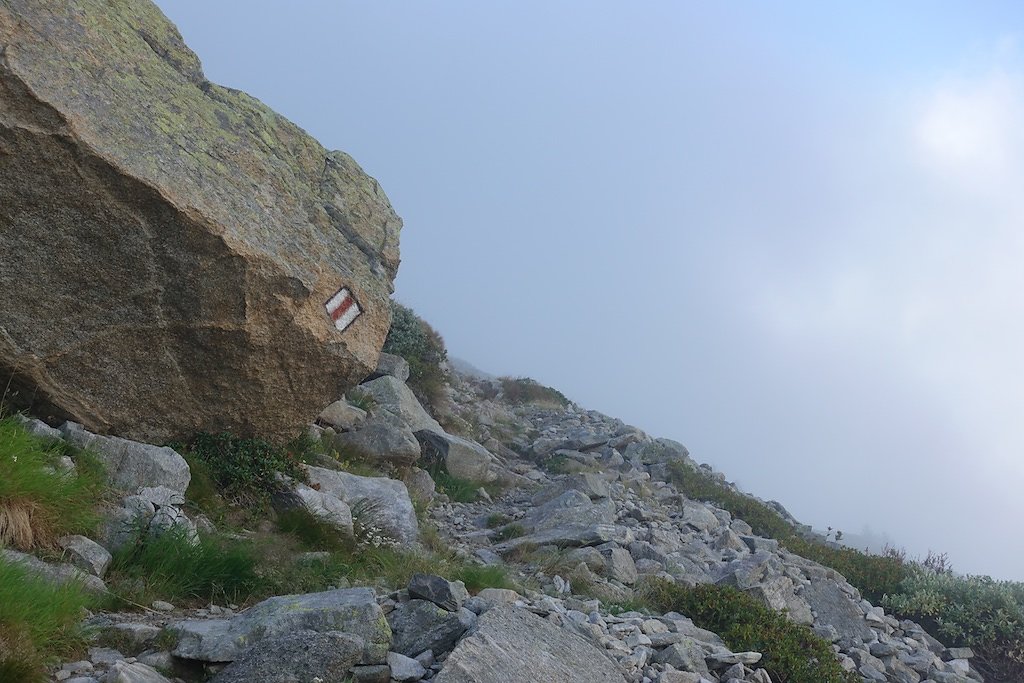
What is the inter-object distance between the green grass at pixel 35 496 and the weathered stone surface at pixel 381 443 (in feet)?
18.5

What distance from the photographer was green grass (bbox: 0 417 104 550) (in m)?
5.83

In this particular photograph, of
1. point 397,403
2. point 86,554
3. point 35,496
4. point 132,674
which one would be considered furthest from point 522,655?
point 397,403

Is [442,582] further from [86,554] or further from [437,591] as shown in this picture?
[86,554]

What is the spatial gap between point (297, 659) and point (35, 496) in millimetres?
2696

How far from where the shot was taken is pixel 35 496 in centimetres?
607

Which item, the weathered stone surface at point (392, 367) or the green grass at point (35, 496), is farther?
the weathered stone surface at point (392, 367)

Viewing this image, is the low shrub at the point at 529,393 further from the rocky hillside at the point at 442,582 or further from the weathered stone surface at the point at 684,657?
the weathered stone surface at the point at 684,657

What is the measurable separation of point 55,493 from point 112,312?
2.38 m

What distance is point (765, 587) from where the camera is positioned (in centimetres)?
1097

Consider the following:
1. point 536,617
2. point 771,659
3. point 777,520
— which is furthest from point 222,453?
point 777,520

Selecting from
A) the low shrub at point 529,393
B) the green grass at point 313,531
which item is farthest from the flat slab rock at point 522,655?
the low shrub at point 529,393

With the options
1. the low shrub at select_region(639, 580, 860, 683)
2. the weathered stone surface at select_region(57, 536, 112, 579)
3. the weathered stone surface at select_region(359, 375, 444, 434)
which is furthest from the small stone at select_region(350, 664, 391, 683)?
the weathered stone surface at select_region(359, 375, 444, 434)

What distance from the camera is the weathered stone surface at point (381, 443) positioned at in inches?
489

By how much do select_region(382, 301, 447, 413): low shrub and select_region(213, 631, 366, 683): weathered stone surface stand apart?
12.9 m
